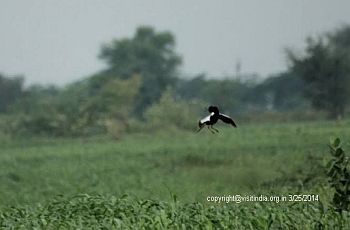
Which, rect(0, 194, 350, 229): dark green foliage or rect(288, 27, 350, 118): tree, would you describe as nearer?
rect(0, 194, 350, 229): dark green foliage

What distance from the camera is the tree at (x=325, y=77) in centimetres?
2683

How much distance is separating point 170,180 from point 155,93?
21.9m

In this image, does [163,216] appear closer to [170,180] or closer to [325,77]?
[170,180]

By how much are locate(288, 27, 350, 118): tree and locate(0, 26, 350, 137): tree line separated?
4 cm

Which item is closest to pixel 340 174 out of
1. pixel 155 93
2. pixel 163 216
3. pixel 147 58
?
pixel 163 216

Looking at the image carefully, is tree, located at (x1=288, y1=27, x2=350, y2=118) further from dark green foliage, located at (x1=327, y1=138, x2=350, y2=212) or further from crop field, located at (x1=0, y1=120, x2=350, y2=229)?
dark green foliage, located at (x1=327, y1=138, x2=350, y2=212)

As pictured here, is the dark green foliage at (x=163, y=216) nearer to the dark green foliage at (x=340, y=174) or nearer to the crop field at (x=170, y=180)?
the crop field at (x=170, y=180)

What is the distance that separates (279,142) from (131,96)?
1364 centimetres

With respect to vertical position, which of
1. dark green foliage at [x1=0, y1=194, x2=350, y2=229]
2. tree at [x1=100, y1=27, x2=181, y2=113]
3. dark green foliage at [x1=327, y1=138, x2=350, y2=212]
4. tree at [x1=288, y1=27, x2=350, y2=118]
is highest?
tree at [x1=100, y1=27, x2=181, y2=113]

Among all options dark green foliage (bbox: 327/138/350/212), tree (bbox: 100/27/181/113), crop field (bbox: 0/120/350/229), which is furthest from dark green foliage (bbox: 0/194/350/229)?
tree (bbox: 100/27/181/113)

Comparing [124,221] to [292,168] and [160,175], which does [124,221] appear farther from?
[160,175]

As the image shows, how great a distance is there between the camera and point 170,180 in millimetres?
14523

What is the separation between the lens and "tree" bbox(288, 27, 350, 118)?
26.8 metres

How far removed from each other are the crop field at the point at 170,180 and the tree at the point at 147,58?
33.8ft
